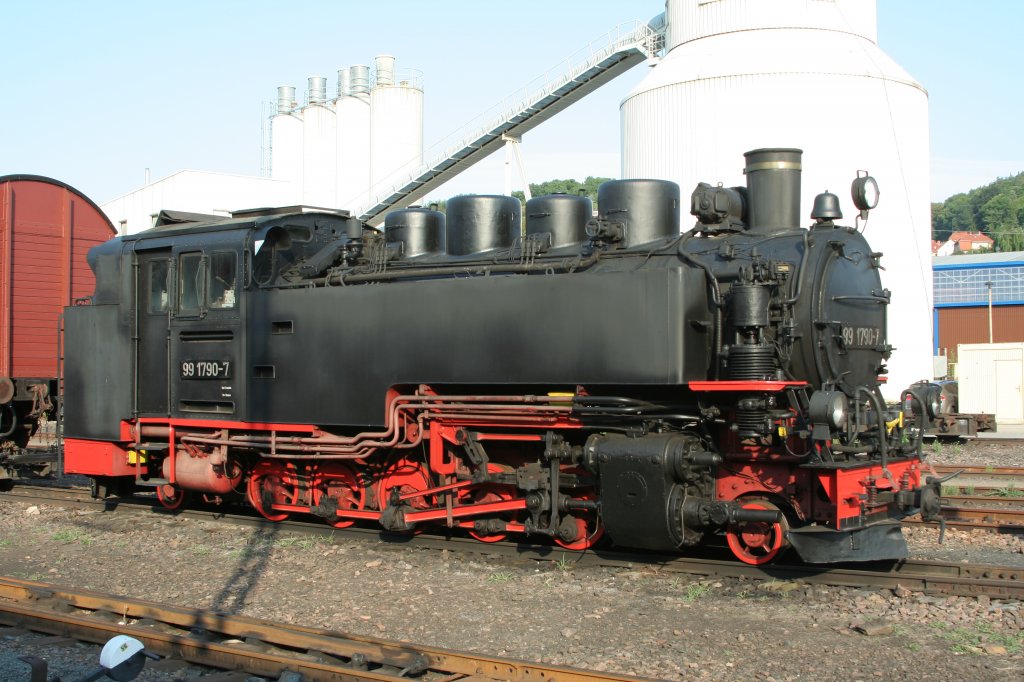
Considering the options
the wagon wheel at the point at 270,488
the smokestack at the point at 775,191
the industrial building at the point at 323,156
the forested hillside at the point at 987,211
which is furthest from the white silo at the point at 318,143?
the forested hillside at the point at 987,211

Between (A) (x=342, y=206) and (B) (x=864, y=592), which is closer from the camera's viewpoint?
(B) (x=864, y=592)

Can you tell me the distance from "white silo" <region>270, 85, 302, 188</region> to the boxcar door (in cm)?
4240

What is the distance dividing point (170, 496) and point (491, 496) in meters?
4.11

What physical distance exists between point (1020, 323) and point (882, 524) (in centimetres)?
3816

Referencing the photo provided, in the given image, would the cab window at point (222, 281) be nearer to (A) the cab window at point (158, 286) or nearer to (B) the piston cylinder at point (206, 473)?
(A) the cab window at point (158, 286)

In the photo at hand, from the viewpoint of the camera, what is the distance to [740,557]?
25.1 feet

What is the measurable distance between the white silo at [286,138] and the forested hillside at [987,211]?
228ft

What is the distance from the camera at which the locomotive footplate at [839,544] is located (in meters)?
6.85

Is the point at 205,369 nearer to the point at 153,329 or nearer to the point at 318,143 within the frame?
the point at 153,329

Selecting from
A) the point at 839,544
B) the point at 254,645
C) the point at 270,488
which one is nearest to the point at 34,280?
the point at 270,488

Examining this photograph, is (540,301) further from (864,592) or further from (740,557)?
(864,592)

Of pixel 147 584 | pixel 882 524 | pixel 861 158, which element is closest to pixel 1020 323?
pixel 861 158

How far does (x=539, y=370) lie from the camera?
779 cm

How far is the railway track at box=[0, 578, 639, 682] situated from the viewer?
511cm
